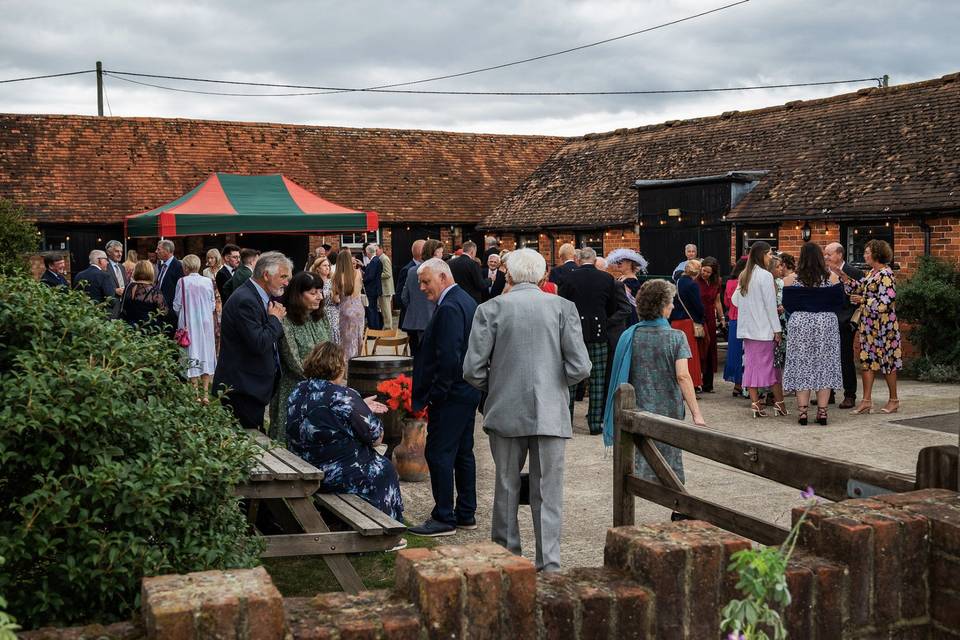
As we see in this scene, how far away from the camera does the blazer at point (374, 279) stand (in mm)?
18828

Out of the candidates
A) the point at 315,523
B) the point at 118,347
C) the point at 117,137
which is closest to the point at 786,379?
the point at 315,523

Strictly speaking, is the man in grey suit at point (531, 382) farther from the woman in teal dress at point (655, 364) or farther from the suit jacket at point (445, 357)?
the woman in teal dress at point (655, 364)

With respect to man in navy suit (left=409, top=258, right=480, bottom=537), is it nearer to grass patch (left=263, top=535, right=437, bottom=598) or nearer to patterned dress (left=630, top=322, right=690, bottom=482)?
grass patch (left=263, top=535, right=437, bottom=598)

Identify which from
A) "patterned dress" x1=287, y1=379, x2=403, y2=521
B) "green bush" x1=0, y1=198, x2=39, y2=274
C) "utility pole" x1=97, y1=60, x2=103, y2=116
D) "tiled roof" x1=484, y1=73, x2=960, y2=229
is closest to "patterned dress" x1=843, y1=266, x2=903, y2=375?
"tiled roof" x1=484, y1=73, x2=960, y2=229

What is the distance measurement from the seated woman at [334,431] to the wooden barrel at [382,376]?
7.25 feet

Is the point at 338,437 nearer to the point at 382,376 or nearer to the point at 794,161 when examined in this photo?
the point at 382,376

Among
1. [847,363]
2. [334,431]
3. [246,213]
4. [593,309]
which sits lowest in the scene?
[847,363]

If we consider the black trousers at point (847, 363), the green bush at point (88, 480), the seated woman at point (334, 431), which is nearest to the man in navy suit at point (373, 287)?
the black trousers at point (847, 363)

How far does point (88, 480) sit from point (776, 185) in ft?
59.0

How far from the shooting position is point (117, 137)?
92.5ft

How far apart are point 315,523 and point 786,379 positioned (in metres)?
6.50

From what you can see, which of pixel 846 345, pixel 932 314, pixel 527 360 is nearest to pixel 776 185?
pixel 932 314

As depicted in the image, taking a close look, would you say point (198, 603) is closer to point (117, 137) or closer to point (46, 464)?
point (46, 464)

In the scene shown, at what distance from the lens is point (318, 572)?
19.9 ft
